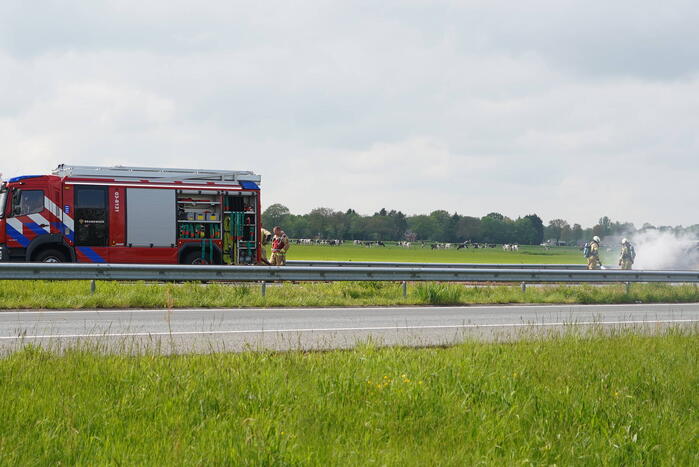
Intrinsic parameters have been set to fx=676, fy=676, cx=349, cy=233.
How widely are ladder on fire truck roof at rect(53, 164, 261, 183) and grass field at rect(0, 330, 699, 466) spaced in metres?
14.1

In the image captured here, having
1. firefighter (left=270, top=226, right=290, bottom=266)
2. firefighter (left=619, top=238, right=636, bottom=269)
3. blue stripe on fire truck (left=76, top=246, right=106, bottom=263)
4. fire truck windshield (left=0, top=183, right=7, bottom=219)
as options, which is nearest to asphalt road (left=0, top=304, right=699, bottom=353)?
firefighter (left=270, top=226, right=290, bottom=266)

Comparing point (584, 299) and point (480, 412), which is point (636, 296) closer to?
point (584, 299)

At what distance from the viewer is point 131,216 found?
790 inches

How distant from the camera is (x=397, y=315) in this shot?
44.5 feet

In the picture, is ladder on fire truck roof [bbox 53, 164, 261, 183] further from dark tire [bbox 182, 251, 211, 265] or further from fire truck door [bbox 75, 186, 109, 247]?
dark tire [bbox 182, 251, 211, 265]

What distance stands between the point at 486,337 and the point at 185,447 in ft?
21.9

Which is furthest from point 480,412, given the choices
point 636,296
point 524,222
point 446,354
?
point 524,222

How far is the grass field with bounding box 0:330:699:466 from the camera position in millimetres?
4438

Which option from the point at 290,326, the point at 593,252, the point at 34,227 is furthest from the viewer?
the point at 593,252

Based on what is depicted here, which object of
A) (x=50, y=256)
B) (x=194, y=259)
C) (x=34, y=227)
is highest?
(x=34, y=227)

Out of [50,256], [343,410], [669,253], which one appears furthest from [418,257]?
[343,410]

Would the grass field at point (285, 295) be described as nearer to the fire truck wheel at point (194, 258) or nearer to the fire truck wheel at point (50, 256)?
the fire truck wheel at point (50, 256)

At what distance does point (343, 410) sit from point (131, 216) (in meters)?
16.2

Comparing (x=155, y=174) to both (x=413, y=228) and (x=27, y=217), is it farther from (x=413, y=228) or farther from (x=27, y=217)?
(x=413, y=228)
